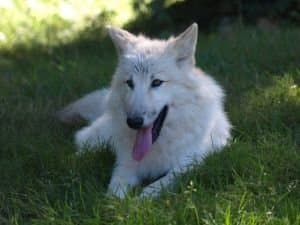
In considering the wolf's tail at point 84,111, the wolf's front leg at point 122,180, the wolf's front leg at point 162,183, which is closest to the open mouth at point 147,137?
the wolf's front leg at point 122,180

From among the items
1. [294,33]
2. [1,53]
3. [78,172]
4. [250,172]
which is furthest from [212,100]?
[1,53]

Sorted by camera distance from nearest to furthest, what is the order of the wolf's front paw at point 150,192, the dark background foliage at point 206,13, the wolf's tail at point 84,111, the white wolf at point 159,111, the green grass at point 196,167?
1. the green grass at point 196,167
2. the wolf's front paw at point 150,192
3. the white wolf at point 159,111
4. the wolf's tail at point 84,111
5. the dark background foliage at point 206,13

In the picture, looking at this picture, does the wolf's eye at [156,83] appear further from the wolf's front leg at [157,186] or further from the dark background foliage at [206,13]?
the dark background foliage at [206,13]

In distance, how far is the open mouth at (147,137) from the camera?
4430 mm

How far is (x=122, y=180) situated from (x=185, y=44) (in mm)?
996

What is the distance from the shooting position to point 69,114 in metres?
5.80

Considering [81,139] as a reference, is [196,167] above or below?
below

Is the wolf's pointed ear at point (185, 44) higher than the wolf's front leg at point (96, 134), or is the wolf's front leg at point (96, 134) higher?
the wolf's pointed ear at point (185, 44)

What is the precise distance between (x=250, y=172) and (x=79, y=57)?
15.0 ft

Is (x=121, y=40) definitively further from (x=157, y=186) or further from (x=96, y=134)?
(x=157, y=186)

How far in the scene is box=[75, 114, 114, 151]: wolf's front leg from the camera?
4871mm

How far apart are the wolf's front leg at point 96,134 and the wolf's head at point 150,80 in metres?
0.34

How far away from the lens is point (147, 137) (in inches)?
175

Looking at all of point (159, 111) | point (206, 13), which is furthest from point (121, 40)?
point (206, 13)
